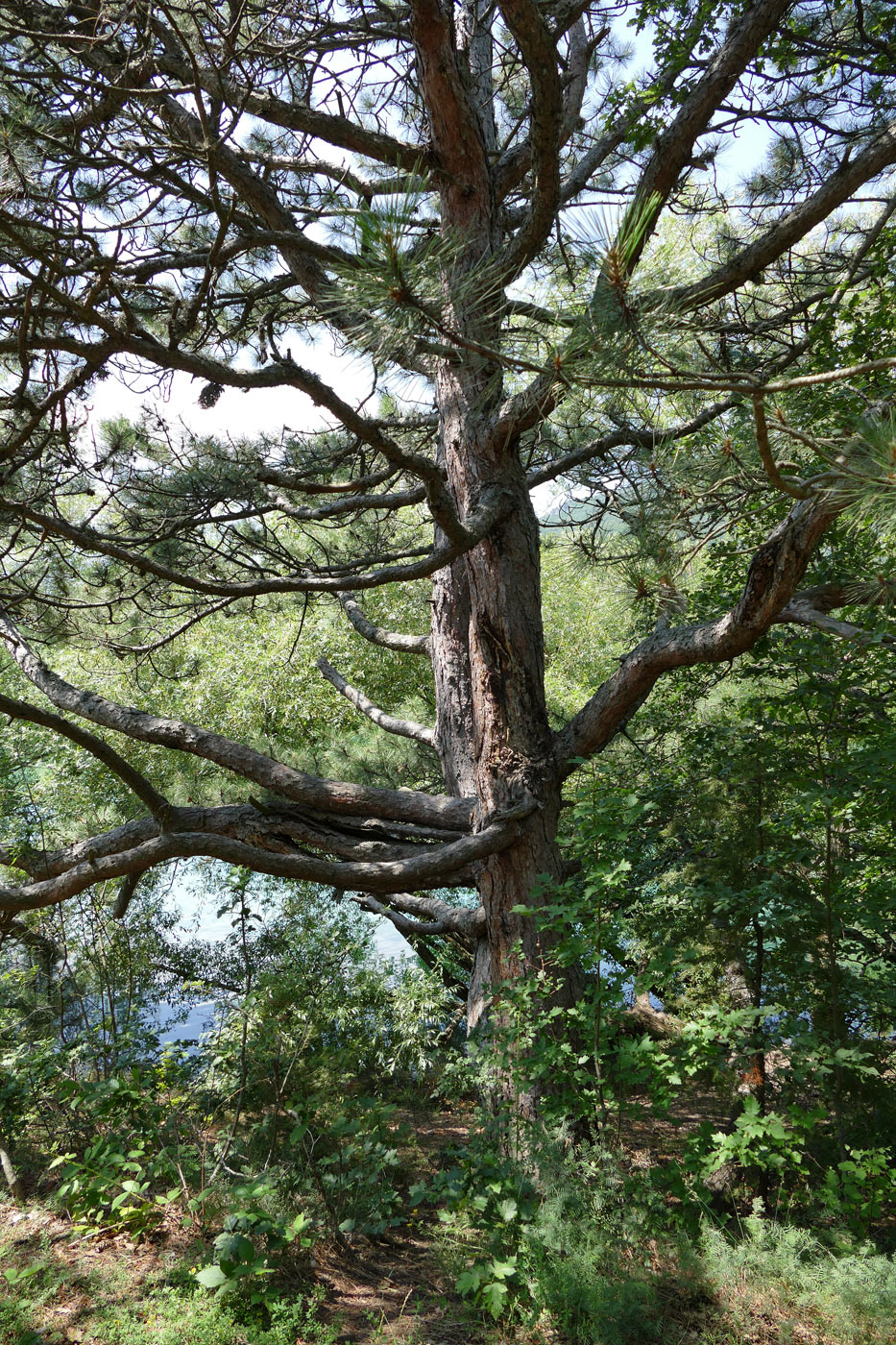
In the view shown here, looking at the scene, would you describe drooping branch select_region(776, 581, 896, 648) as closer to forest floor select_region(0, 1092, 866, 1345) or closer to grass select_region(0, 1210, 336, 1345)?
forest floor select_region(0, 1092, 866, 1345)

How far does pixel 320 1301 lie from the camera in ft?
9.64

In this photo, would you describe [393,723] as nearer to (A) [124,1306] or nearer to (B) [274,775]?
(B) [274,775]

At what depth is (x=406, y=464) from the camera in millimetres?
2969

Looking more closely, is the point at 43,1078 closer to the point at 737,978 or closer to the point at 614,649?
the point at 737,978

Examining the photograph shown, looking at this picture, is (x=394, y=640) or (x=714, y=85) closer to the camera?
(x=714, y=85)

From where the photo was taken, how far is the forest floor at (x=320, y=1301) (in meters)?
2.54

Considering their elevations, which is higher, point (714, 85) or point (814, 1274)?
point (714, 85)

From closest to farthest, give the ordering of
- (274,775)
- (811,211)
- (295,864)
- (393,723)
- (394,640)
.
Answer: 1. (811,211)
2. (295,864)
3. (274,775)
4. (393,723)
5. (394,640)

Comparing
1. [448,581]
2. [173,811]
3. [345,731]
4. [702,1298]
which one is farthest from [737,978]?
[345,731]

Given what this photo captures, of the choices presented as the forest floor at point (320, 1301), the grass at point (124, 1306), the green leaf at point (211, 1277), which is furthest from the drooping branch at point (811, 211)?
the grass at point (124, 1306)

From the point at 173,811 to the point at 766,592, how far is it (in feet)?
9.34

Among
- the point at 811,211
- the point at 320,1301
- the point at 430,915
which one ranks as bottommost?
the point at 320,1301

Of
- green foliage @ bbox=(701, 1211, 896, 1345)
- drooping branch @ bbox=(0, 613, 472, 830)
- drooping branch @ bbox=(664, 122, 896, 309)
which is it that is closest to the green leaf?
green foliage @ bbox=(701, 1211, 896, 1345)

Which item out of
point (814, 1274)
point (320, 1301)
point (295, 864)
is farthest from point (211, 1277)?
point (814, 1274)
